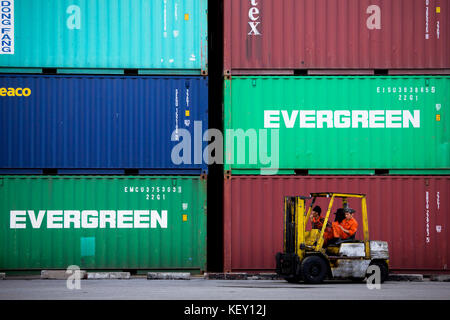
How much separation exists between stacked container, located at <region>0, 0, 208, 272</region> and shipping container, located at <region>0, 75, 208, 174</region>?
0.02m

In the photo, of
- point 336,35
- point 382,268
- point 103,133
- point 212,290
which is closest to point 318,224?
point 382,268

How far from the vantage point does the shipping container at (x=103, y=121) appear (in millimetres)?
15227

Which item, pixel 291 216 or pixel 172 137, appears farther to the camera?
pixel 172 137

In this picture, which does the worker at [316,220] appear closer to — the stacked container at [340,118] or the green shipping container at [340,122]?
the stacked container at [340,118]

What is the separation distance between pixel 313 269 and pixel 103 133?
5.61m

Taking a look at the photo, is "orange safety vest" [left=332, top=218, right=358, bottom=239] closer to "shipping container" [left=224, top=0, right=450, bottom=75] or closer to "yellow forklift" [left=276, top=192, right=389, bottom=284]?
"yellow forklift" [left=276, top=192, right=389, bottom=284]

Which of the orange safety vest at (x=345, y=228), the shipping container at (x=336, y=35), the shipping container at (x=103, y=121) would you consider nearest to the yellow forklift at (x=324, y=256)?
the orange safety vest at (x=345, y=228)

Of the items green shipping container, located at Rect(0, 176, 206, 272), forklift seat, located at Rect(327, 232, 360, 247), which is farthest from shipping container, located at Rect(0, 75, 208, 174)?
forklift seat, located at Rect(327, 232, 360, 247)

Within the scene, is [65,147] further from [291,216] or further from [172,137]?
[291,216]

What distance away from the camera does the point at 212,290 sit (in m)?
12.3

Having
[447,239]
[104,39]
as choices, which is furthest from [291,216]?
[104,39]

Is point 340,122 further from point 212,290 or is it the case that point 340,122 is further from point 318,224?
point 212,290

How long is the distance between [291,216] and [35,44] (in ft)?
22.8

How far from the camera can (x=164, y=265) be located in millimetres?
15102
